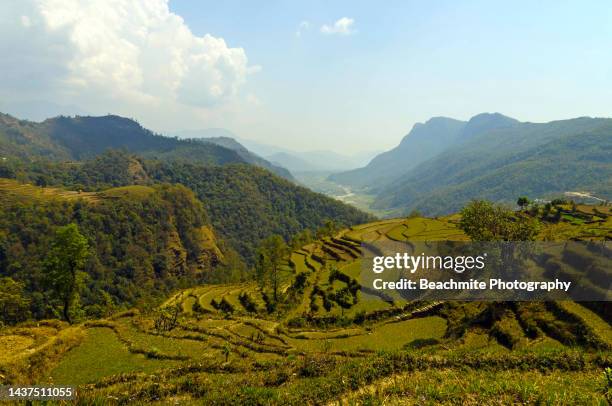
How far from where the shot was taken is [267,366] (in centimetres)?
2006

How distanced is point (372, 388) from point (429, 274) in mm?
32143

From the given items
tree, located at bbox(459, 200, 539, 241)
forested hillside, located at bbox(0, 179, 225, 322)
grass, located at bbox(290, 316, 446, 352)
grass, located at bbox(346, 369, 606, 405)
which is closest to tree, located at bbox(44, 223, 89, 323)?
grass, located at bbox(290, 316, 446, 352)

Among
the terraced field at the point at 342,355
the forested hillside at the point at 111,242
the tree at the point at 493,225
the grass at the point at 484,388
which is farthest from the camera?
the forested hillside at the point at 111,242

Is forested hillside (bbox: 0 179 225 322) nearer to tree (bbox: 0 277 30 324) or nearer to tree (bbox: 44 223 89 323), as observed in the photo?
tree (bbox: 0 277 30 324)

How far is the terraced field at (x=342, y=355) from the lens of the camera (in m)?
14.3

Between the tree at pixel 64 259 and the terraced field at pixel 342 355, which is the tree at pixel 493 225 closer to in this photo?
the terraced field at pixel 342 355

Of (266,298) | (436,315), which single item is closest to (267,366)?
(436,315)

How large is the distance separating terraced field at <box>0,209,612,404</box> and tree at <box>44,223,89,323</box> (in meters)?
8.46

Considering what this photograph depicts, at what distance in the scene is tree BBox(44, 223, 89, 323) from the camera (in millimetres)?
36781

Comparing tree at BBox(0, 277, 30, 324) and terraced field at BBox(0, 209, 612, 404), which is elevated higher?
terraced field at BBox(0, 209, 612, 404)

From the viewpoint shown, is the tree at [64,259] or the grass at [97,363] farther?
the tree at [64,259]

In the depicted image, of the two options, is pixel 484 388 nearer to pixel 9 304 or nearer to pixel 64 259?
pixel 64 259

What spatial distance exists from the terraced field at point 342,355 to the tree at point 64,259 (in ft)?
27.8

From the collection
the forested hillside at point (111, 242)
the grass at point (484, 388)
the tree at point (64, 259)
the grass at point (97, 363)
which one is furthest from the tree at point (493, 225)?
the forested hillside at point (111, 242)
